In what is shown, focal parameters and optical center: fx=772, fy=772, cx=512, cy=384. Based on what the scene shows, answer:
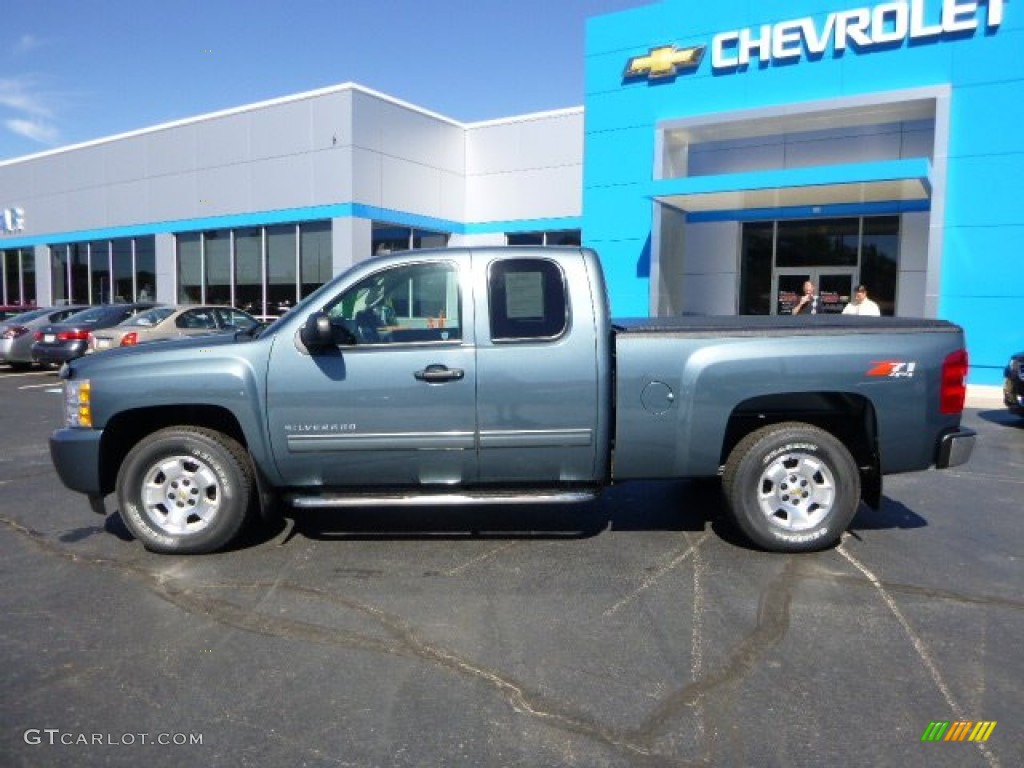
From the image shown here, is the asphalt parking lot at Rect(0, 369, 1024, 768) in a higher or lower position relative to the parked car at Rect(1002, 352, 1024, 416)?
lower

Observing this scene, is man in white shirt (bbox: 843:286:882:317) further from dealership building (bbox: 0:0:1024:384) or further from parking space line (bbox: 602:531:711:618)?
parking space line (bbox: 602:531:711:618)

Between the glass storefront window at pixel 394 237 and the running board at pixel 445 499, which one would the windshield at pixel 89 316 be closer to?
the glass storefront window at pixel 394 237

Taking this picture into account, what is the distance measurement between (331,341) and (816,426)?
323cm

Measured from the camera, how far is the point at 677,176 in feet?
59.7

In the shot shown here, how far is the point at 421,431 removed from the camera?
4.72 m

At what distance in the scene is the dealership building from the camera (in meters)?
14.5

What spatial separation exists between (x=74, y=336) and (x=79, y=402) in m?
11.8

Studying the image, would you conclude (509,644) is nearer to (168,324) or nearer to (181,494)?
(181,494)

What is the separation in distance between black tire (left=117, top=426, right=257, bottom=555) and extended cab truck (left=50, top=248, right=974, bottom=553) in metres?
0.01

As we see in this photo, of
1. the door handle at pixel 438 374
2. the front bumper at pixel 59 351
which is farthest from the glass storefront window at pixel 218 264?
the door handle at pixel 438 374

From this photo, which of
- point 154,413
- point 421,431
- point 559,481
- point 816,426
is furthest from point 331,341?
point 816,426

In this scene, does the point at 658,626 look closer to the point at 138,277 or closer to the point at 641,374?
the point at 641,374

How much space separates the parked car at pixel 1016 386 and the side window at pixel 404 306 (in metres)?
8.73

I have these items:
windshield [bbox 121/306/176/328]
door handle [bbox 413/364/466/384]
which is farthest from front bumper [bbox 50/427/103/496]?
windshield [bbox 121/306/176/328]
